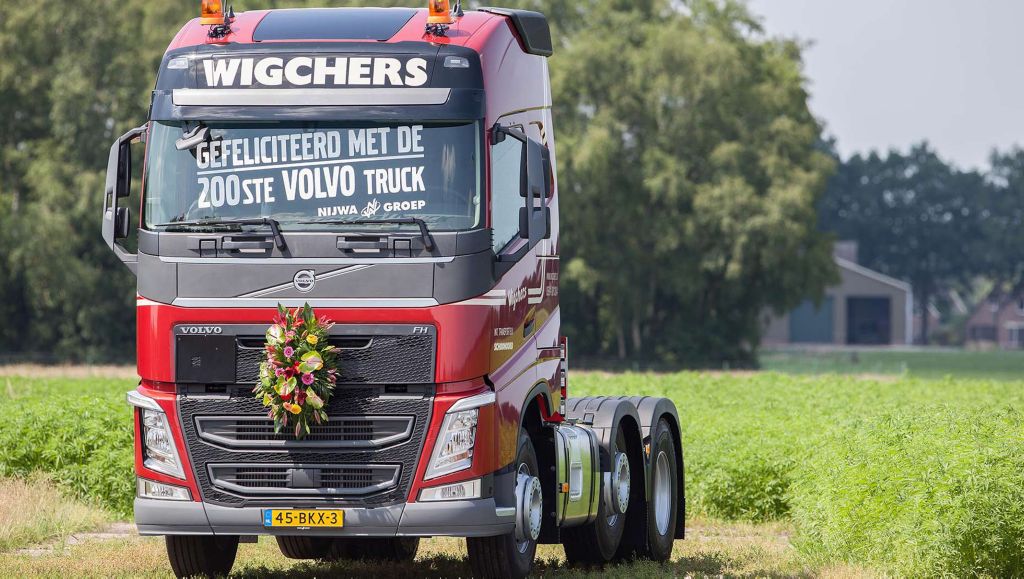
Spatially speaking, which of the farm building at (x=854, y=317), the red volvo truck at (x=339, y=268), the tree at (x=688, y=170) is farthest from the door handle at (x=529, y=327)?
the farm building at (x=854, y=317)

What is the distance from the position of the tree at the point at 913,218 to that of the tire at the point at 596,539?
12984 centimetres

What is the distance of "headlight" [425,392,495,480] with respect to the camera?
30.9 feet

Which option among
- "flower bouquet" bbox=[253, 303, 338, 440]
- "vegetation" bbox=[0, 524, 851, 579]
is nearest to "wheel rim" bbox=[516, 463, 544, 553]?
"vegetation" bbox=[0, 524, 851, 579]

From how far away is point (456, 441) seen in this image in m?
9.45

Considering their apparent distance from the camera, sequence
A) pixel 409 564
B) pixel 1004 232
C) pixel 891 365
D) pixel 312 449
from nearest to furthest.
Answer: pixel 312 449 → pixel 409 564 → pixel 891 365 → pixel 1004 232

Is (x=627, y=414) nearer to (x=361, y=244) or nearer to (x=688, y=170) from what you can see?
(x=361, y=244)

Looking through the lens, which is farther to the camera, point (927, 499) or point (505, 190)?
point (927, 499)

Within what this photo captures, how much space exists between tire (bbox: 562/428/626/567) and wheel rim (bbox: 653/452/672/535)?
1.15 metres

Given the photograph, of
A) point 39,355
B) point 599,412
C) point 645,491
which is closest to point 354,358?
point 599,412

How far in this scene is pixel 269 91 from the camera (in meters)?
9.66

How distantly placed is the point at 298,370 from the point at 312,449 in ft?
1.85

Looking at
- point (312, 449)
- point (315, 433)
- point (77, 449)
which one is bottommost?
point (77, 449)

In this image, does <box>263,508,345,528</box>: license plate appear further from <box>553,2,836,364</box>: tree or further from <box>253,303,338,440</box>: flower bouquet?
<box>553,2,836,364</box>: tree

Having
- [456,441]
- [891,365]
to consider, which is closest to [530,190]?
[456,441]
